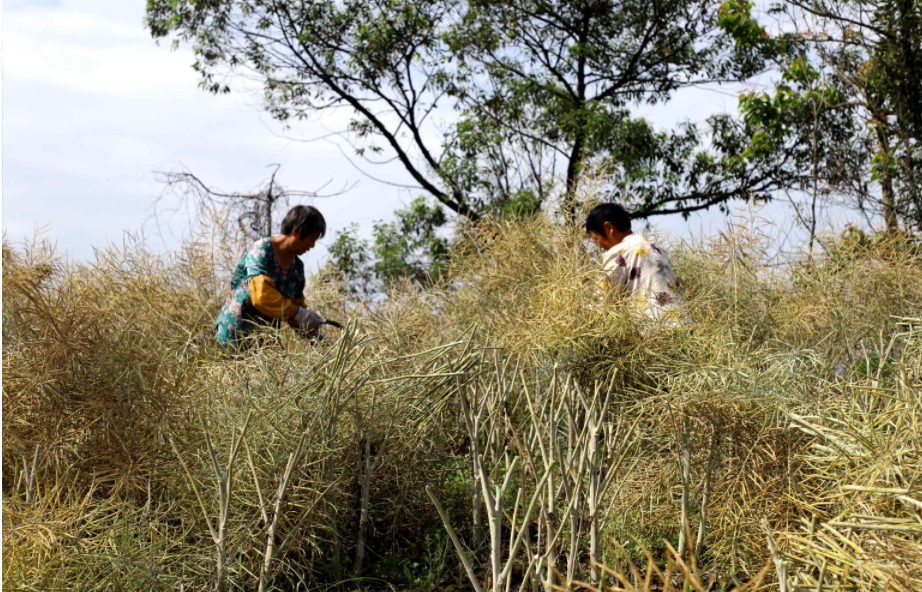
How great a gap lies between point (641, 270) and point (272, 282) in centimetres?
205

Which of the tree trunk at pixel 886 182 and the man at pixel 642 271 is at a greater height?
the tree trunk at pixel 886 182

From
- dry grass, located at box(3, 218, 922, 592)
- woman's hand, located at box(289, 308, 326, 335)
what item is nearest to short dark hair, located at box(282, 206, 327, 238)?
woman's hand, located at box(289, 308, 326, 335)

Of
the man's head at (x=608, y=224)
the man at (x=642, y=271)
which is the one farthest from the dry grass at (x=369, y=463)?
the man's head at (x=608, y=224)

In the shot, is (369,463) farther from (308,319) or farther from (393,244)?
(393,244)

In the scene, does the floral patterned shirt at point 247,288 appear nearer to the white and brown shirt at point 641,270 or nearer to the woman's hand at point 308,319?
the woman's hand at point 308,319

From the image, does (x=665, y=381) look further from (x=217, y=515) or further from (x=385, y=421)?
(x=217, y=515)

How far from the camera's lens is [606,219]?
5219 millimetres

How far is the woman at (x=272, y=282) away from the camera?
15.6 ft

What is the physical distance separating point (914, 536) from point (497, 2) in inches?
507

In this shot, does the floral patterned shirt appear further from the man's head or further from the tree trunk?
the tree trunk

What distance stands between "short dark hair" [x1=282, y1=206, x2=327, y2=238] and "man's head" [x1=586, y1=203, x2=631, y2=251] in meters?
1.59

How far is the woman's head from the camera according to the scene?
16.1 ft

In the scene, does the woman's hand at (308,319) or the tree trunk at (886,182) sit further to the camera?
the tree trunk at (886,182)

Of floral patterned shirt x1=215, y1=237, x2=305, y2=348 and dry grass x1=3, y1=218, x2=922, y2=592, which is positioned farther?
floral patterned shirt x1=215, y1=237, x2=305, y2=348
